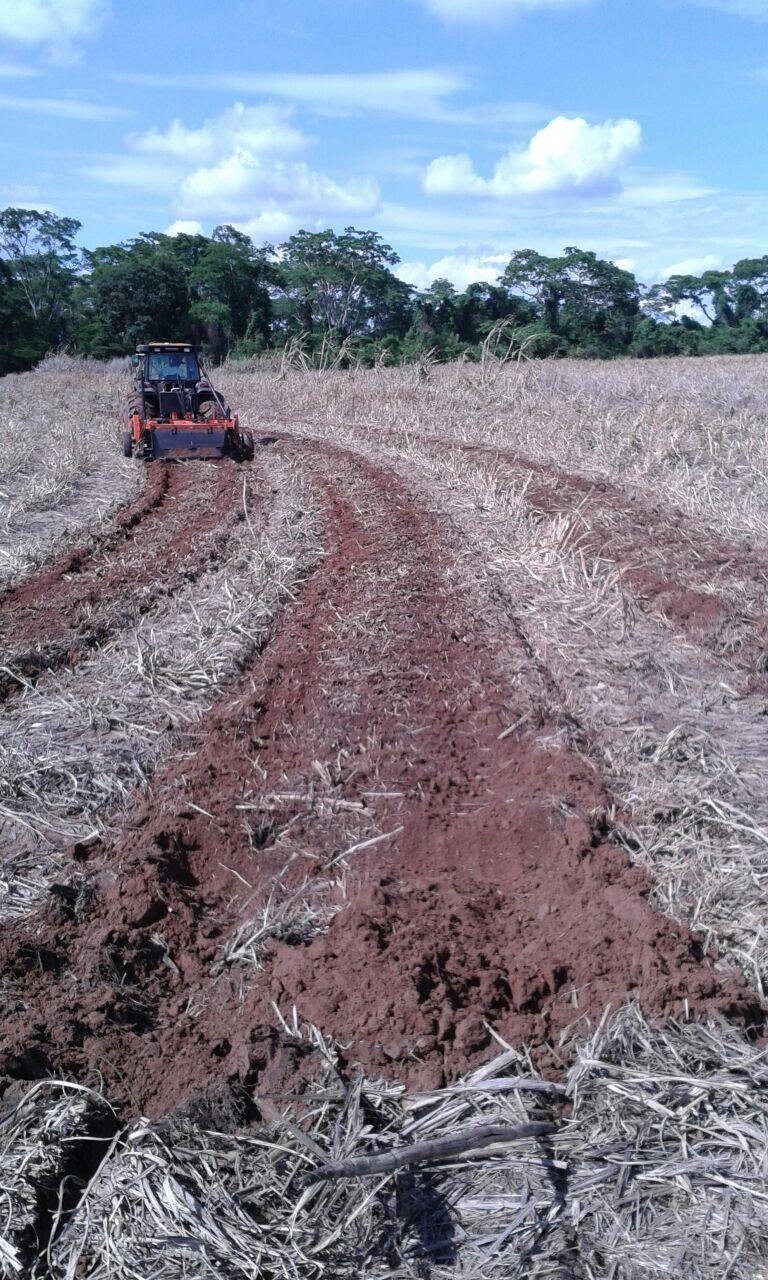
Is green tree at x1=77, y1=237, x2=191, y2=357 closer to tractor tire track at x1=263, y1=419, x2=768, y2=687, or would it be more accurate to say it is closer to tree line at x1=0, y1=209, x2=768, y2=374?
tree line at x1=0, y1=209, x2=768, y2=374

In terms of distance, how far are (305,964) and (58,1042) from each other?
2.83 ft

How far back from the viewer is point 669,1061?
3234 mm

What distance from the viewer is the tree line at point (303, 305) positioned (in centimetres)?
3788

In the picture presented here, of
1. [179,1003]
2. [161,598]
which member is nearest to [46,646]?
[161,598]

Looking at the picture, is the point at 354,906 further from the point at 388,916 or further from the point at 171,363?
the point at 171,363

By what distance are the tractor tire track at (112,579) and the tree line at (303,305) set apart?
77.1 ft

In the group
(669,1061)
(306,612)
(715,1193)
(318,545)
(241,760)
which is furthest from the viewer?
(318,545)

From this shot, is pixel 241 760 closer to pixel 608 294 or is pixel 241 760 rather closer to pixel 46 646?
pixel 46 646

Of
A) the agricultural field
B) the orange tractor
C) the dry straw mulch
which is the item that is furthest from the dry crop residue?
the orange tractor

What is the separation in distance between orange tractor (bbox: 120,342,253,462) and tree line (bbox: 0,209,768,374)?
57.8 feet

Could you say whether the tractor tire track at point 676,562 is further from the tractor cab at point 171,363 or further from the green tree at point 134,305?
the green tree at point 134,305

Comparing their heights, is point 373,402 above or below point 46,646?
above

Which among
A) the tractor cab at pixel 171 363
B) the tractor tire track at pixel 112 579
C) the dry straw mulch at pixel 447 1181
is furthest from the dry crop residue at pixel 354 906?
the tractor cab at pixel 171 363

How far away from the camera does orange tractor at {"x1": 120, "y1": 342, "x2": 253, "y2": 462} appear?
14.7 metres
